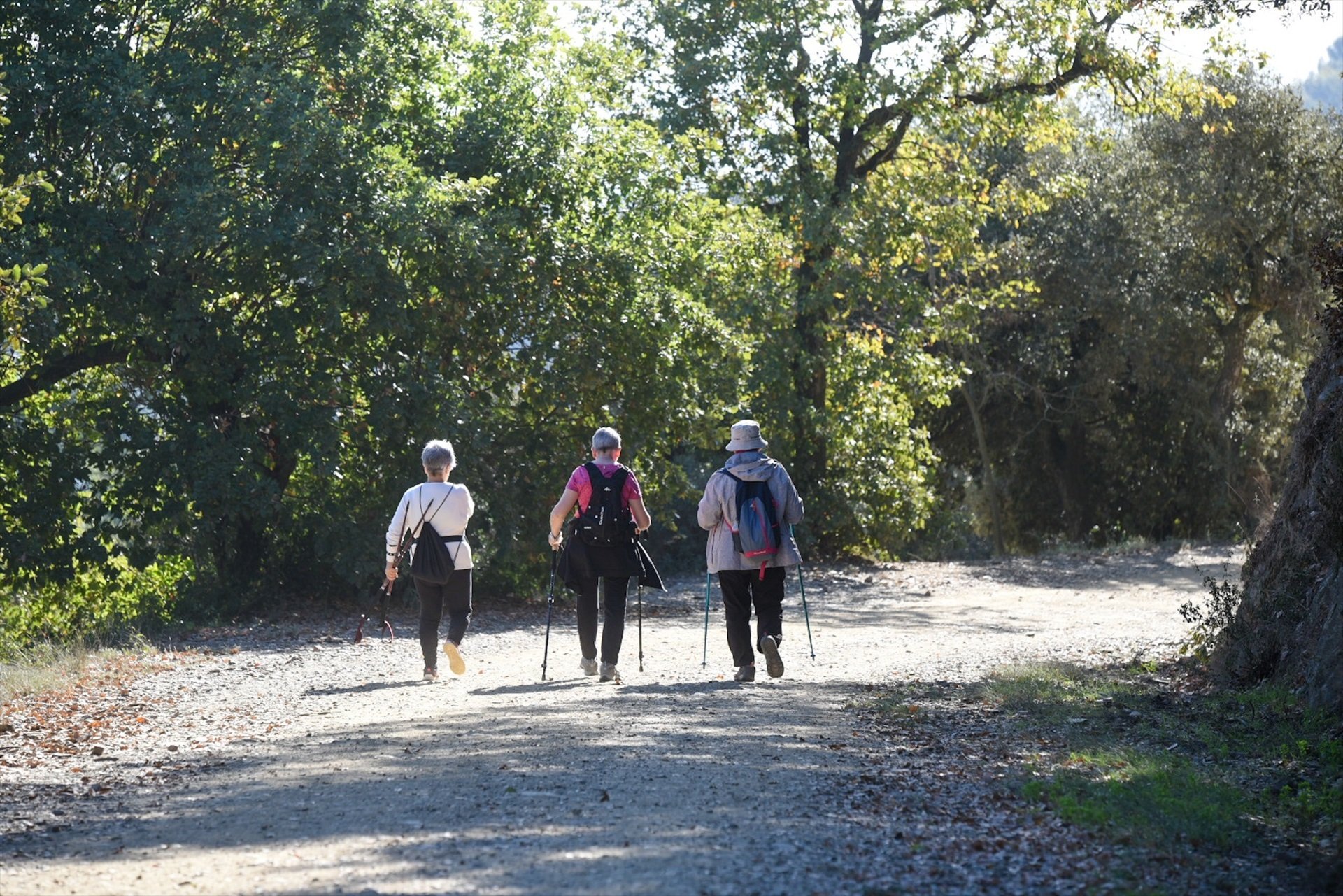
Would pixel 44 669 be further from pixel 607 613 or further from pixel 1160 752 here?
pixel 1160 752

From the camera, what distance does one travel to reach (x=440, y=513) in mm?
12750

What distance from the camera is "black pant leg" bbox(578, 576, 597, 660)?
1257 centimetres

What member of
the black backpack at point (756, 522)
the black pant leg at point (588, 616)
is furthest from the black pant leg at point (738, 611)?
the black pant leg at point (588, 616)

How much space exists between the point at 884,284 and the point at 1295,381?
1315cm

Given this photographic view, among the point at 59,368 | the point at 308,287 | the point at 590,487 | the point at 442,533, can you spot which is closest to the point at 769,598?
the point at 590,487

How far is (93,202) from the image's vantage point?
16.9 m

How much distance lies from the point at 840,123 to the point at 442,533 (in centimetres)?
1491

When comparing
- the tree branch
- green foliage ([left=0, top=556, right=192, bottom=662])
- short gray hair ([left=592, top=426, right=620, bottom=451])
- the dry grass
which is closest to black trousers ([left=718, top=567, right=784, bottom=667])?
short gray hair ([left=592, top=426, right=620, bottom=451])

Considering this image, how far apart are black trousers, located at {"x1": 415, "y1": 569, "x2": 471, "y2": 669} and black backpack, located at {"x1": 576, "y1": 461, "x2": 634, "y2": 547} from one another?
118 cm

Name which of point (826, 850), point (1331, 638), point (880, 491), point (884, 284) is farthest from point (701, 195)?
point (826, 850)

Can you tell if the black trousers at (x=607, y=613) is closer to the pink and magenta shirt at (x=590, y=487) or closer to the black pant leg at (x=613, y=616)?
the black pant leg at (x=613, y=616)

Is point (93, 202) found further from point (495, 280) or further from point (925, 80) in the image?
point (925, 80)

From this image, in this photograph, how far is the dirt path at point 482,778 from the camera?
6.24 metres

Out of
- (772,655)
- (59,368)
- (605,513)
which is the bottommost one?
(772,655)
